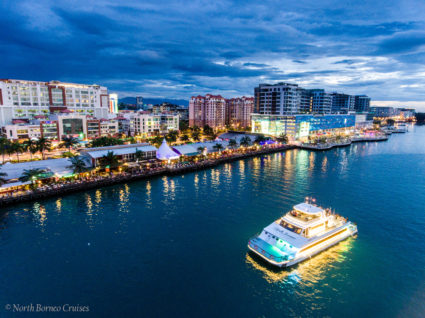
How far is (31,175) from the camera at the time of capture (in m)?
44.8

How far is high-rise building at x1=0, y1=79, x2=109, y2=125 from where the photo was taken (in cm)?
9638

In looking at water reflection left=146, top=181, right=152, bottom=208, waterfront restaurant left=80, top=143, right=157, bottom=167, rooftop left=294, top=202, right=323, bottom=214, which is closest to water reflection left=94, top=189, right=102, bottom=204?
water reflection left=146, top=181, right=152, bottom=208

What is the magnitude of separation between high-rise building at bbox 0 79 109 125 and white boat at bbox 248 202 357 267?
103 meters

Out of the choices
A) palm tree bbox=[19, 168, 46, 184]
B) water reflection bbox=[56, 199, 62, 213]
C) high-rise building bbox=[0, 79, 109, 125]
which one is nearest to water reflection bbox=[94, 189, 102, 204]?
water reflection bbox=[56, 199, 62, 213]

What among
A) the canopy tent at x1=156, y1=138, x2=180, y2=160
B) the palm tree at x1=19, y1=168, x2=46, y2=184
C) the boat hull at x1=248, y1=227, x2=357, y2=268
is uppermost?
the canopy tent at x1=156, y1=138, x2=180, y2=160

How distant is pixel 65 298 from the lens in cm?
2125

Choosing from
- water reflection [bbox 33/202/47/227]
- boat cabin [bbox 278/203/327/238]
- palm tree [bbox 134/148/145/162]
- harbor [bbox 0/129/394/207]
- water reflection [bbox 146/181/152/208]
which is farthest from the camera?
palm tree [bbox 134/148/145/162]

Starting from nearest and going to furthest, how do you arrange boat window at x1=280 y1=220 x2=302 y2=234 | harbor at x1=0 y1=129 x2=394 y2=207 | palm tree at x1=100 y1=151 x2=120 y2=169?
1. boat window at x1=280 y1=220 x2=302 y2=234
2. harbor at x1=0 y1=129 x2=394 y2=207
3. palm tree at x1=100 y1=151 x2=120 y2=169

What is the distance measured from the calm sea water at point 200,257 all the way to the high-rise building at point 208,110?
125 m

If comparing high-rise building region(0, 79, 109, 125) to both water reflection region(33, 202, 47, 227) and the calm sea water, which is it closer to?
water reflection region(33, 202, 47, 227)

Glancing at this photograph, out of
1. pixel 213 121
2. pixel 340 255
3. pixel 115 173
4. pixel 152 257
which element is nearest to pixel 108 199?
pixel 115 173

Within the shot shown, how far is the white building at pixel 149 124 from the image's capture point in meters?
118

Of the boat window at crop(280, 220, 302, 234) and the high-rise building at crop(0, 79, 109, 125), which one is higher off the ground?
the high-rise building at crop(0, 79, 109, 125)

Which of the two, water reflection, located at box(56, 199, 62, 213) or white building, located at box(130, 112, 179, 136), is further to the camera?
white building, located at box(130, 112, 179, 136)
